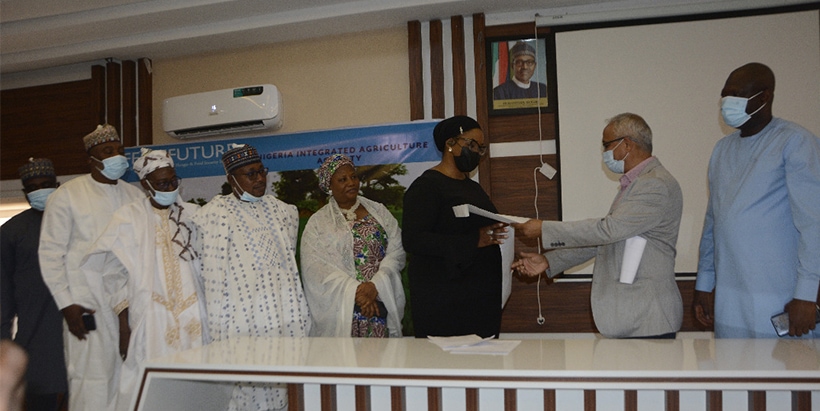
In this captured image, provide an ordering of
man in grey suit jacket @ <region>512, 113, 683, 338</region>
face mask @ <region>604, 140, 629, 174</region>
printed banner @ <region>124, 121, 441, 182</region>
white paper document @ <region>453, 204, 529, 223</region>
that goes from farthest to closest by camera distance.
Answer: printed banner @ <region>124, 121, 441, 182</region>, white paper document @ <region>453, 204, 529, 223</region>, face mask @ <region>604, 140, 629, 174</region>, man in grey suit jacket @ <region>512, 113, 683, 338</region>

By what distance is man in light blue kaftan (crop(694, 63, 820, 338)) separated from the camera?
2521 mm

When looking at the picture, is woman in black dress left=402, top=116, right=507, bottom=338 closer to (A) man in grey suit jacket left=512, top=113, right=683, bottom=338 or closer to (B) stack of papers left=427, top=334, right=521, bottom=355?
(A) man in grey suit jacket left=512, top=113, right=683, bottom=338

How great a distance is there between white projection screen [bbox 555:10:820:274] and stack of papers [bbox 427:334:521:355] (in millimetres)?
2470

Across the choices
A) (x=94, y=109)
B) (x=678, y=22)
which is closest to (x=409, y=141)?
(x=678, y=22)

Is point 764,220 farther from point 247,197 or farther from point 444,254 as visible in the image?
point 247,197

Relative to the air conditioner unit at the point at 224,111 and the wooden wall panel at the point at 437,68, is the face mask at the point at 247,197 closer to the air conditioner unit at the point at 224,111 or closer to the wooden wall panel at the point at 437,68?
the air conditioner unit at the point at 224,111

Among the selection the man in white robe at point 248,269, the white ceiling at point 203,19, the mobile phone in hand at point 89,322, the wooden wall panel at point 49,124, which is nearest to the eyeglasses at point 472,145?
the man in white robe at point 248,269

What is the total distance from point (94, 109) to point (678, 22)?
5078mm

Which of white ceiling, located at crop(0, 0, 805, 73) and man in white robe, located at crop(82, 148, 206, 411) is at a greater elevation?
white ceiling, located at crop(0, 0, 805, 73)

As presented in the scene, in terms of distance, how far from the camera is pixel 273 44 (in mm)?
5488

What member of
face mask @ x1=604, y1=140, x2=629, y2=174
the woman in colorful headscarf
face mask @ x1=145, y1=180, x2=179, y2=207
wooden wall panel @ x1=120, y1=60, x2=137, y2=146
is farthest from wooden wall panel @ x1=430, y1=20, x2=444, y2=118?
wooden wall panel @ x1=120, y1=60, x2=137, y2=146

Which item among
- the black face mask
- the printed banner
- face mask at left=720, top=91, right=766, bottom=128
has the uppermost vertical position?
the printed banner

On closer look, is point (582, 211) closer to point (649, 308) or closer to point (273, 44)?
→ point (649, 308)

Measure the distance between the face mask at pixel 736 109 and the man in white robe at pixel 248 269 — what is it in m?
2.23
